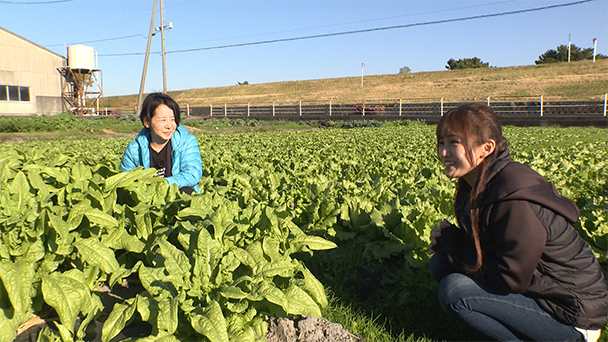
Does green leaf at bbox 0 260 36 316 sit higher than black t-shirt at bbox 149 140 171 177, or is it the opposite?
black t-shirt at bbox 149 140 171 177

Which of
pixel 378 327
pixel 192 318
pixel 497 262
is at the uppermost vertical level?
pixel 497 262

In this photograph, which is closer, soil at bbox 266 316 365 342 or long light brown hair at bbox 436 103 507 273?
long light brown hair at bbox 436 103 507 273

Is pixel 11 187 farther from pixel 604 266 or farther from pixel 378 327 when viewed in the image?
pixel 604 266

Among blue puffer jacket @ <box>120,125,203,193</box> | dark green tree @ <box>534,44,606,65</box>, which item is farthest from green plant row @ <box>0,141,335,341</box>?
dark green tree @ <box>534,44,606,65</box>

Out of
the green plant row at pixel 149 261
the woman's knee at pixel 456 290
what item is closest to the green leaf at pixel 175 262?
the green plant row at pixel 149 261

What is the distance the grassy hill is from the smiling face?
40.6 meters

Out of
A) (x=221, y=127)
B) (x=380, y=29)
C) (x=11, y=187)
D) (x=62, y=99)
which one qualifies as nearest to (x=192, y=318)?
(x=11, y=187)

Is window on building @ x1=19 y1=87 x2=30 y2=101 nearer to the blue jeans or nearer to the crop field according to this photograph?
the crop field

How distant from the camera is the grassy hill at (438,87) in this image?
52.1m

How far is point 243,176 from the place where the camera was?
20.2 feet

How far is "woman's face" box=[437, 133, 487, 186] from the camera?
2613 millimetres

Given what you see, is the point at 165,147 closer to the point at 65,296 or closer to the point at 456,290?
the point at 65,296

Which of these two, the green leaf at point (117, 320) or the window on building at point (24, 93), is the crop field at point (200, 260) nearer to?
the green leaf at point (117, 320)

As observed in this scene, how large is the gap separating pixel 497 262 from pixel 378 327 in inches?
38.1
